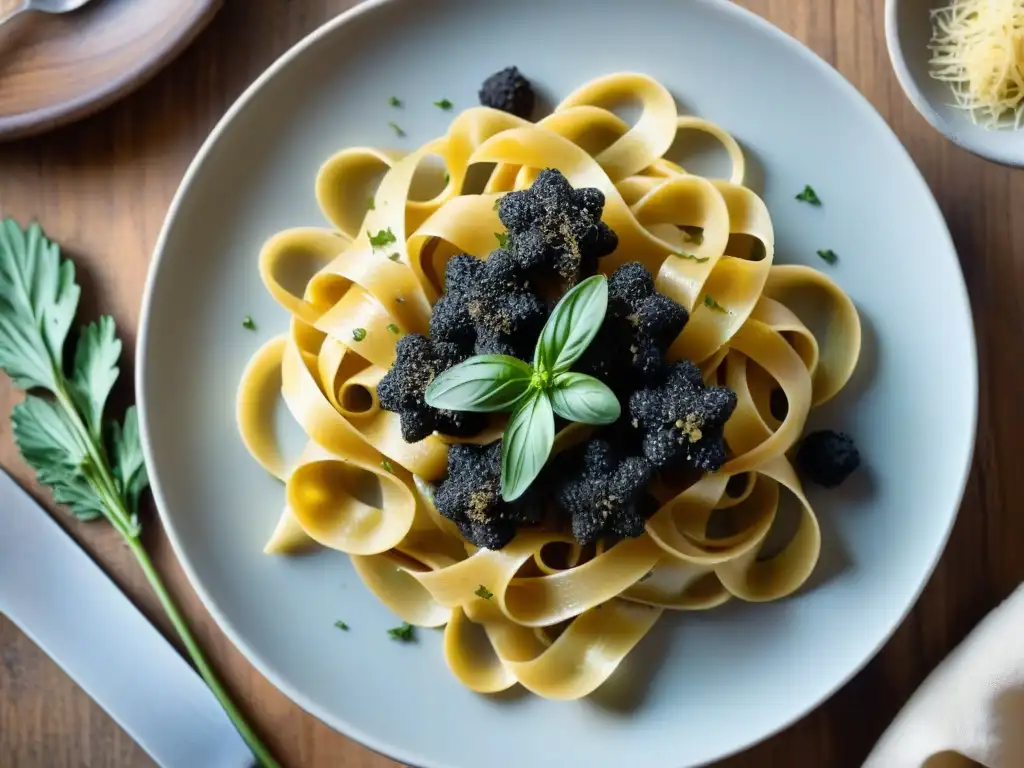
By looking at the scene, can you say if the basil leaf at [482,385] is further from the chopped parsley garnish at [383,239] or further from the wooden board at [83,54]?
the wooden board at [83,54]

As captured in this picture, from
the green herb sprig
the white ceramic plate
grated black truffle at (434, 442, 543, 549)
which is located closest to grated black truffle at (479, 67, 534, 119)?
the white ceramic plate

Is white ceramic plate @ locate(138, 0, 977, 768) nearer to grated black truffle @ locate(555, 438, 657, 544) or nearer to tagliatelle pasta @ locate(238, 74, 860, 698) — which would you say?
tagliatelle pasta @ locate(238, 74, 860, 698)

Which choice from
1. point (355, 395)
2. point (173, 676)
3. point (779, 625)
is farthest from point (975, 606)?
point (173, 676)

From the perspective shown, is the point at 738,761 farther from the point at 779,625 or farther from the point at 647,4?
the point at 647,4

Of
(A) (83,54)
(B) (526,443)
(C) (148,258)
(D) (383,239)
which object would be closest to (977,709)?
(B) (526,443)

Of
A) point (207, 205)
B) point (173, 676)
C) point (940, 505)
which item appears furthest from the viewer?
point (173, 676)

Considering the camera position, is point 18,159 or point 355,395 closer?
point 355,395
